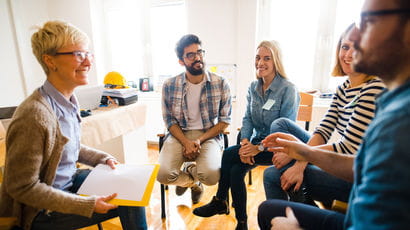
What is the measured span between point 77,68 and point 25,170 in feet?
1.61

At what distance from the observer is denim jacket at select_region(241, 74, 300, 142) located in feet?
5.56

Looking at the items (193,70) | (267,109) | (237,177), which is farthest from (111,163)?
(267,109)

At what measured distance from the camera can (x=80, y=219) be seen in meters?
0.99

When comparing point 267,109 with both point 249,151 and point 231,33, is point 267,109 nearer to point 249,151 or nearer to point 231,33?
point 249,151

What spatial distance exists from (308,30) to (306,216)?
247 centimetres

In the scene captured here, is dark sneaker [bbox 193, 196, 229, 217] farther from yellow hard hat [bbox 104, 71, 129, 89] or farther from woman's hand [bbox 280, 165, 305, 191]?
yellow hard hat [bbox 104, 71, 129, 89]

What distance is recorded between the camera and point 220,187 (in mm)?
1609

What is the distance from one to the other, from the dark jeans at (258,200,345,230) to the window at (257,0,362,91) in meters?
2.02

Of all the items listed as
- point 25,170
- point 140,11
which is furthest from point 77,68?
point 140,11

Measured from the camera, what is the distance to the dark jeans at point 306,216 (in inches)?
33.4

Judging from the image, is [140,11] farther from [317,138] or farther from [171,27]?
[317,138]

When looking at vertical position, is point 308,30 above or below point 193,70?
above

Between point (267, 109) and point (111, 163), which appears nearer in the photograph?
point (111, 163)

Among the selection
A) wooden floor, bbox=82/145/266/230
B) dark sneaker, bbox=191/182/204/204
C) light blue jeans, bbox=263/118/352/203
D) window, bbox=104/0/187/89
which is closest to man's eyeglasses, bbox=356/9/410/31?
light blue jeans, bbox=263/118/352/203
